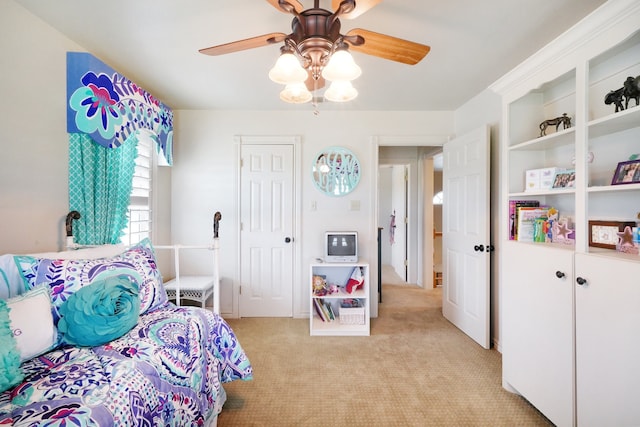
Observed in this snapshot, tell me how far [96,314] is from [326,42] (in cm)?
159

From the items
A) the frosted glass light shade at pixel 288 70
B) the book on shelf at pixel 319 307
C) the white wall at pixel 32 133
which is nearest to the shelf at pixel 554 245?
the frosted glass light shade at pixel 288 70

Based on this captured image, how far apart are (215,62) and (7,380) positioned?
7.06ft

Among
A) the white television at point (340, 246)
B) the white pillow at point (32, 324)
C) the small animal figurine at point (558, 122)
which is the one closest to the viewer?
the white pillow at point (32, 324)

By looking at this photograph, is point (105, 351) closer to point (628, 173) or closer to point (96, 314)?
point (96, 314)

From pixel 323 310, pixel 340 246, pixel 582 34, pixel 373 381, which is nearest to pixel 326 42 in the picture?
pixel 582 34

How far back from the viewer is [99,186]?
212 cm

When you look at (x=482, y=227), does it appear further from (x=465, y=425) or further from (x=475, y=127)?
(x=465, y=425)

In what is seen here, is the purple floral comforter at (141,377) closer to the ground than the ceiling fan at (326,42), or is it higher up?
closer to the ground

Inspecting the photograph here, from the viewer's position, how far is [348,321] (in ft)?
9.67

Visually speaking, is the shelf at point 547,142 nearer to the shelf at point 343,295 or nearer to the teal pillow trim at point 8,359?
the shelf at point 343,295

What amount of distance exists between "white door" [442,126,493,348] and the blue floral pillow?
2.63 m

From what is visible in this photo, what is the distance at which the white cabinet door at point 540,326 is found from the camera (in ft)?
4.99

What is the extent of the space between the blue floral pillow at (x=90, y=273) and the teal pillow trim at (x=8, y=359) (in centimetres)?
25

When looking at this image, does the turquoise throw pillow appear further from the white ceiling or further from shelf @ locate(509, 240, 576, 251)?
shelf @ locate(509, 240, 576, 251)
